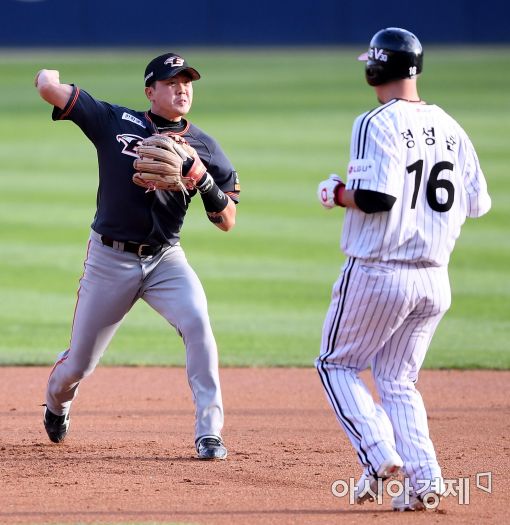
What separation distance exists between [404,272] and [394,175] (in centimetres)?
40

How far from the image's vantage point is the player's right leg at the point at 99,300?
534cm

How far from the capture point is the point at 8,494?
15.3ft

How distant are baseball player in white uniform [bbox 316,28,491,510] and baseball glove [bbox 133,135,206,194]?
A: 920 mm

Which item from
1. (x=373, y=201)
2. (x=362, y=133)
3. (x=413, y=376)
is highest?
(x=362, y=133)

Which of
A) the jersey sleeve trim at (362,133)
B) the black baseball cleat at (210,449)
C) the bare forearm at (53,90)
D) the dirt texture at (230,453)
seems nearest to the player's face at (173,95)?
the bare forearm at (53,90)

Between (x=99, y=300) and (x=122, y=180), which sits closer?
(x=122, y=180)

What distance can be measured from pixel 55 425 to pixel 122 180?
1.40 meters

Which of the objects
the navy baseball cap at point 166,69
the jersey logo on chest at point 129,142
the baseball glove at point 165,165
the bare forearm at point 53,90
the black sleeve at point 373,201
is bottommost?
the black sleeve at point 373,201

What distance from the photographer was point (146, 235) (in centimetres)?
530

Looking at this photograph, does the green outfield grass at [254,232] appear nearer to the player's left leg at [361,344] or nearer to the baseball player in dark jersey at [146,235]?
the baseball player in dark jersey at [146,235]

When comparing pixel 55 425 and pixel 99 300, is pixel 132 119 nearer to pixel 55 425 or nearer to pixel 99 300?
pixel 99 300

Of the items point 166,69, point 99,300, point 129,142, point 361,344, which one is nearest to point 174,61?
point 166,69

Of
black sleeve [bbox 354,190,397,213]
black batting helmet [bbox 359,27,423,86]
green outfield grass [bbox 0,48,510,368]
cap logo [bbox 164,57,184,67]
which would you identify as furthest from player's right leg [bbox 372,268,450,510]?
green outfield grass [bbox 0,48,510,368]

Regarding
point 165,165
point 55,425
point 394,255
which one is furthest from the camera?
point 55,425
